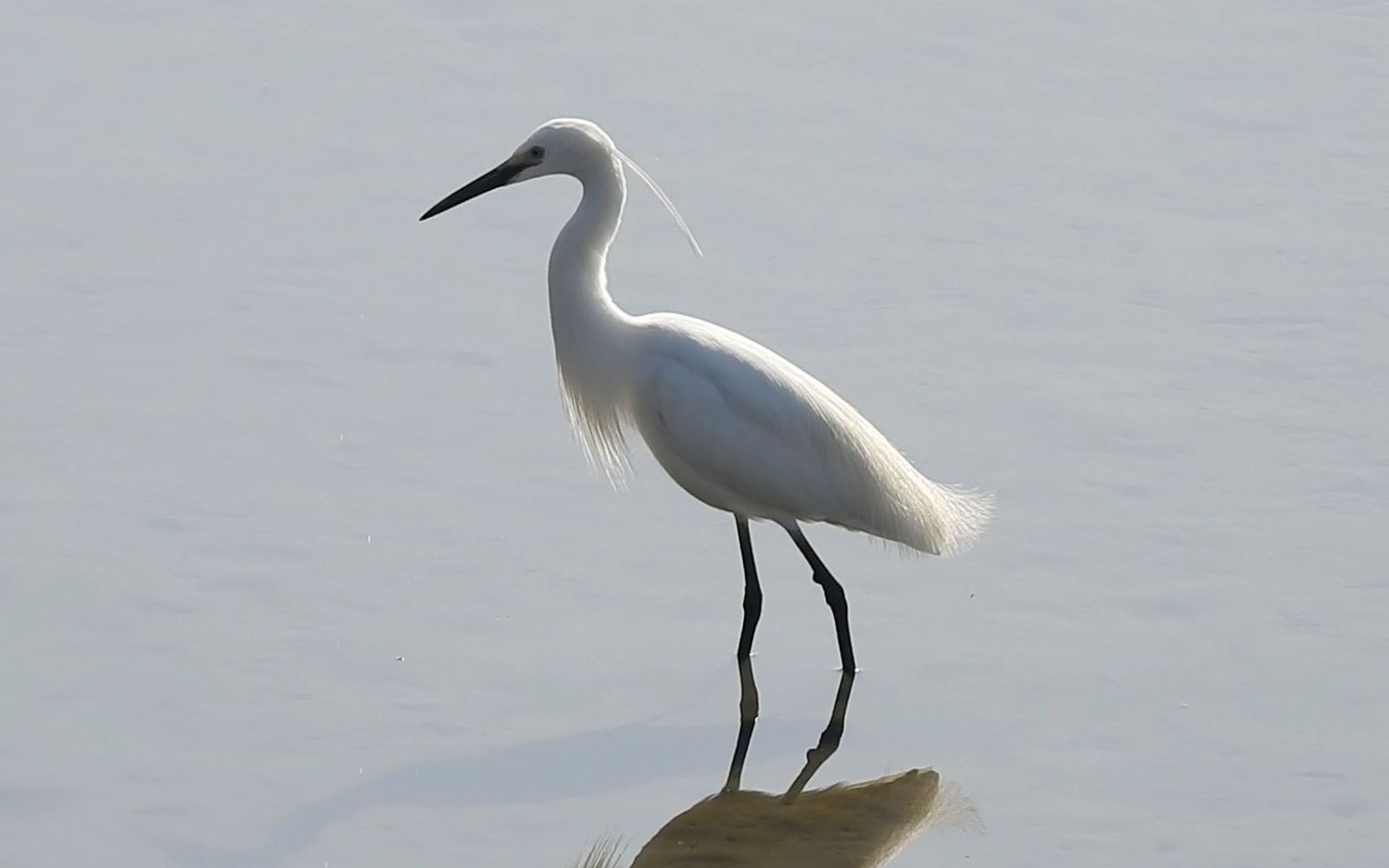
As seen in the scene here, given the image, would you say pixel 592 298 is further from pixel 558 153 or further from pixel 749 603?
pixel 749 603

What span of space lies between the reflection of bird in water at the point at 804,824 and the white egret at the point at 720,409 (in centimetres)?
48

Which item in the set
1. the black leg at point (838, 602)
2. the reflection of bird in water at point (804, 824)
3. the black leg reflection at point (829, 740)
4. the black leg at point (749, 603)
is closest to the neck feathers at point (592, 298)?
the black leg at point (749, 603)

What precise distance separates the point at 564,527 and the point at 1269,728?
73.5 inches

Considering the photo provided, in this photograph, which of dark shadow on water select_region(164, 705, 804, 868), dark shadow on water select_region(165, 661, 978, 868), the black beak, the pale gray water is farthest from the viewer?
the black beak

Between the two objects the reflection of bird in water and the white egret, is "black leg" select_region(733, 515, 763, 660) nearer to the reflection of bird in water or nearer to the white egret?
the white egret

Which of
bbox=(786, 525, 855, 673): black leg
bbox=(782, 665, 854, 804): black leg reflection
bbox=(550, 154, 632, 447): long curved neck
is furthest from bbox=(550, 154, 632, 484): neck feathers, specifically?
bbox=(782, 665, 854, 804): black leg reflection

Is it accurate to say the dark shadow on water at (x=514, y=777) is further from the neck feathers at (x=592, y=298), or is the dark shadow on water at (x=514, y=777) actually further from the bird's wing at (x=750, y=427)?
the neck feathers at (x=592, y=298)

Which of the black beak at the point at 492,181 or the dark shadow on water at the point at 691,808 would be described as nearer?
the dark shadow on water at the point at 691,808

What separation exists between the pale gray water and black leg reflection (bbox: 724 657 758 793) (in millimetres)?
37

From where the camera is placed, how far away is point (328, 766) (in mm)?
5371

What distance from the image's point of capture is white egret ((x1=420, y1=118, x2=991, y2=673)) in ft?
→ 19.4

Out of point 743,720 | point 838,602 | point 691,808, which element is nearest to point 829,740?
point 743,720

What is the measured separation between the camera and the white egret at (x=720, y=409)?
19.4 feet

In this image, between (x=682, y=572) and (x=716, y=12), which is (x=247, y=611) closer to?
(x=682, y=572)
